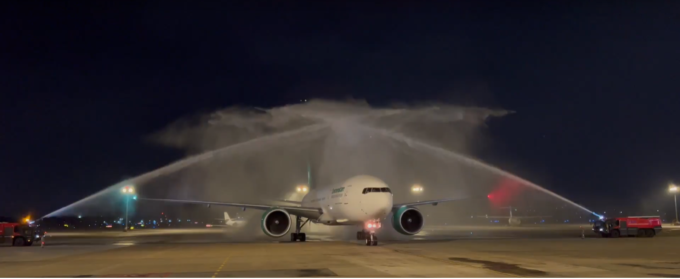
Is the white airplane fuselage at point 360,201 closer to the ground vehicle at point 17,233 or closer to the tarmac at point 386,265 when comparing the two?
the tarmac at point 386,265

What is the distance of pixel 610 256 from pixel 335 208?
20.9 m

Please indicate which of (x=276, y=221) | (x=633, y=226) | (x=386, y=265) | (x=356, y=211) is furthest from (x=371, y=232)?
(x=633, y=226)

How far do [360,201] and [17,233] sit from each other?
26825 millimetres

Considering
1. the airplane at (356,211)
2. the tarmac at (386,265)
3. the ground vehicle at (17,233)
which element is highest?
the airplane at (356,211)

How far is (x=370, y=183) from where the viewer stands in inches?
1533

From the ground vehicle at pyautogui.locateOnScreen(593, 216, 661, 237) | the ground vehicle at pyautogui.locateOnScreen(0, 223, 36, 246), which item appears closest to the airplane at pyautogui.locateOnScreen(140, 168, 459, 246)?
the ground vehicle at pyautogui.locateOnScreen(593, 216, 661, 237)

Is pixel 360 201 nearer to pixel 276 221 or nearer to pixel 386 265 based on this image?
pixel 276 221

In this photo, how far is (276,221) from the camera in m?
43.2

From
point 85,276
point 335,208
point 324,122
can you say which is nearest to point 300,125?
point 324,122

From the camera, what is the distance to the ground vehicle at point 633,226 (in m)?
44.4

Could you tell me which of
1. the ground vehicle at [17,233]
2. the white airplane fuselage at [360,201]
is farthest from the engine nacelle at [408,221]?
the ground vehicle at [17,233]

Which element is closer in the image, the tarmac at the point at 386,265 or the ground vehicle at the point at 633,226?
the tarmac at the point at 386,265

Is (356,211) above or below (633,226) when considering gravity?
above

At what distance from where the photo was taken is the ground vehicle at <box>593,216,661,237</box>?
4439cm
